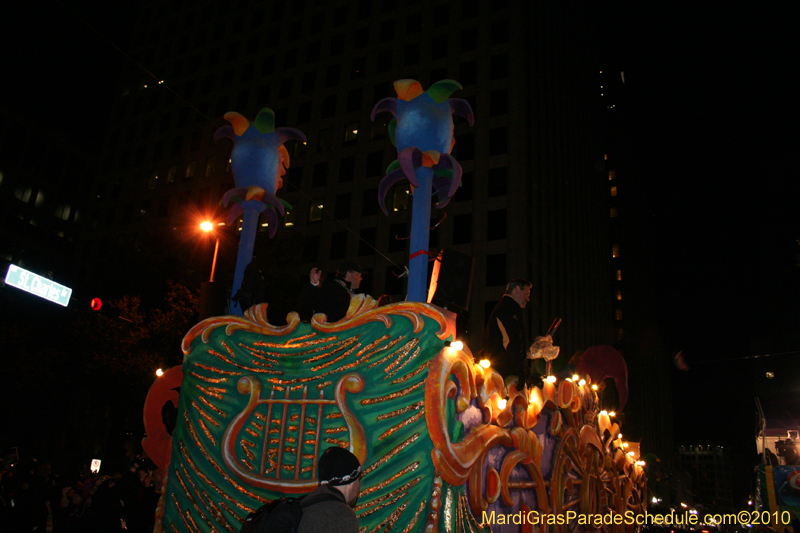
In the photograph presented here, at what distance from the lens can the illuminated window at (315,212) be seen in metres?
37.2

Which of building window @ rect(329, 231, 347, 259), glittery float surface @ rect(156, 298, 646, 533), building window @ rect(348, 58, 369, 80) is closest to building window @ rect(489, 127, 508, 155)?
building window @ rect(329, 231, 347, 259)

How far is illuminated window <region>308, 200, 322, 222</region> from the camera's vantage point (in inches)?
1465

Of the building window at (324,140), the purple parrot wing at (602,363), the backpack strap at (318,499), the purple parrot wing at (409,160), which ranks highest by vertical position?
the building window at (324,140)

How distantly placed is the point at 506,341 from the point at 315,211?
32.8 meters

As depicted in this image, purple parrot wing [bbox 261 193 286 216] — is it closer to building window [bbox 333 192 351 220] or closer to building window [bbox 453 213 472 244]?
building window [bbox 453 213 472 244]

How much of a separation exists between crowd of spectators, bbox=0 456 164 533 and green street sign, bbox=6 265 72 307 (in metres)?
2.80

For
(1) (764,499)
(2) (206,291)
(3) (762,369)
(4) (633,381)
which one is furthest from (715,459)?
(2) (206,291)

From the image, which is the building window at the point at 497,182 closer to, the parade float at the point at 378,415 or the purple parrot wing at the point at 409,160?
the parade float at the point at 378,415

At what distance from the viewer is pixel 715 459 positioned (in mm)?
166750

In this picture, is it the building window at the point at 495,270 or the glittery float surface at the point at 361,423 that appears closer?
the glittery float surface at the point at 361,423

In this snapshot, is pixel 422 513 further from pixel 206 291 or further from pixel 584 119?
pixel 584 119

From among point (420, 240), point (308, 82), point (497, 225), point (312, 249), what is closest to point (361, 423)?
point (420, 240)

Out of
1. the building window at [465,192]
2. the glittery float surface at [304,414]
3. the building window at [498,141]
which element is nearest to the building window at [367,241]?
the building window at [465,192]

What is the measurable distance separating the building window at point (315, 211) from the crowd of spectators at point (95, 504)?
28185mm
